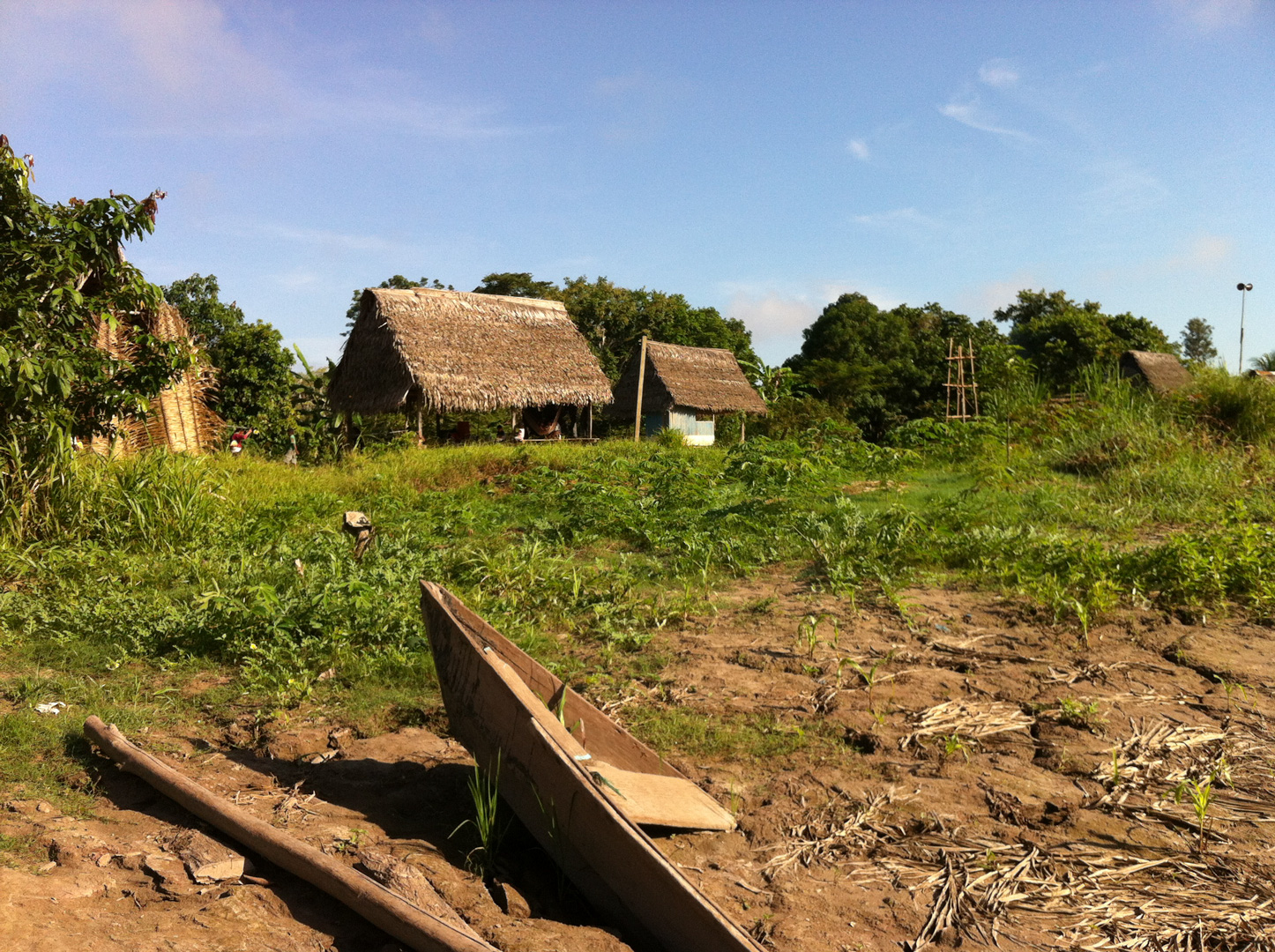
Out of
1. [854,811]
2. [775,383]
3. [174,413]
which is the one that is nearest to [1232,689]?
[854,811]

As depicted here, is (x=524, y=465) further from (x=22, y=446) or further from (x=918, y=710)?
(x=918, y=710)

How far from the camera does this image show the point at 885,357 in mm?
36375

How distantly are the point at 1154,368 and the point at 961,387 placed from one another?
23.4ft

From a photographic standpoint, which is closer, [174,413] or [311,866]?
[311,866]

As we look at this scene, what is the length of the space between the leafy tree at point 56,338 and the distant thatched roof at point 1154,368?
19.7m

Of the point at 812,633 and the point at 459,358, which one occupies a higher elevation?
the point at 459,358

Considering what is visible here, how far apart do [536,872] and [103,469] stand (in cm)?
610

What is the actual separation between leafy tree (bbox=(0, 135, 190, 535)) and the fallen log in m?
4.02

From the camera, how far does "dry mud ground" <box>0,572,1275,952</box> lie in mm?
2443

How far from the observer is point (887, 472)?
437 inches

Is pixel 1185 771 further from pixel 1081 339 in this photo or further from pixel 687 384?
pixel 1081 339

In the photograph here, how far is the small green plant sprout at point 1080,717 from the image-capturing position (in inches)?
149

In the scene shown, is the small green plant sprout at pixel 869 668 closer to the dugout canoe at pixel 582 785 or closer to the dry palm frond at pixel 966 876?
the dry palm frond at pixel 966 876

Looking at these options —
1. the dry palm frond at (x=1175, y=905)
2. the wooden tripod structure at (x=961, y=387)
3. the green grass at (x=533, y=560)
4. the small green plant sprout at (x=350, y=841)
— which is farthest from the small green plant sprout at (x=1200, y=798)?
the wooden tripod structure at (x=961, y=387)
